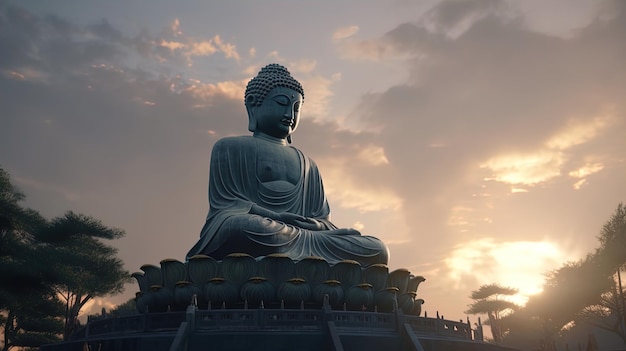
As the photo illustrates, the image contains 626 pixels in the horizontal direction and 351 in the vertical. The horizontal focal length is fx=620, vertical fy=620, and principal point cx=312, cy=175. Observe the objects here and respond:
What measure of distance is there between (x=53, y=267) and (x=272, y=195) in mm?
8544

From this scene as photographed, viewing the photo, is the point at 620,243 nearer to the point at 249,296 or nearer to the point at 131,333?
the point at 249,296

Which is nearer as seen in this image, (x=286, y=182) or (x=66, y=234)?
(x=286, y=182)

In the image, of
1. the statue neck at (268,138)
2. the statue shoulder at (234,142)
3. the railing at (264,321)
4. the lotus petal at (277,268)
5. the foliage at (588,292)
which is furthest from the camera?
the foliage at (588,292)

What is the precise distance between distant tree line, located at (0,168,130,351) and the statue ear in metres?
7.84

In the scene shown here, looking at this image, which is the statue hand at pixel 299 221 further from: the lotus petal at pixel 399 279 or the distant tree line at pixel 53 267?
the distant tree line at pixel 53 267

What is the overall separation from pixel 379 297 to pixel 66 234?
14.1m

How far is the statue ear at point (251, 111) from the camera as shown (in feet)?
67.5

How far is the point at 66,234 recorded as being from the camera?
79.6 feet

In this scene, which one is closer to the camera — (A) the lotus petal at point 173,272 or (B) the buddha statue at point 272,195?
(A) the lotus petal at point 173,272

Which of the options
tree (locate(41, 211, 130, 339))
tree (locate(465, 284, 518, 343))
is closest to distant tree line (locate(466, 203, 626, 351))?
tree (locate(465, 284, 518, 343))

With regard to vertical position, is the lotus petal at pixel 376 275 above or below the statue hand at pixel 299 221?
below

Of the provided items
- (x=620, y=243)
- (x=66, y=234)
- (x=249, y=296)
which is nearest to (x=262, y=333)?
(x=249, y=296)

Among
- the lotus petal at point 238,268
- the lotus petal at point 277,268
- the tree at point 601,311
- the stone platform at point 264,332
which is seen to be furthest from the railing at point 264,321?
the tree at point 601,311

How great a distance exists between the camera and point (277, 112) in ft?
66.1
